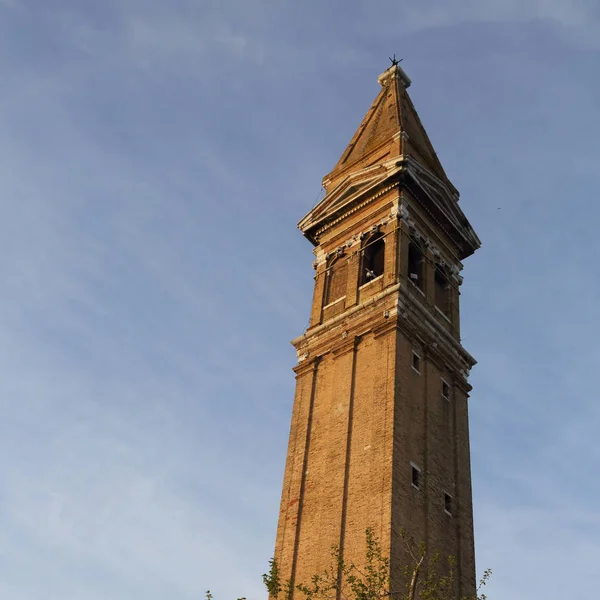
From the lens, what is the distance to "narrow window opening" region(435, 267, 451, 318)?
36116 millimetres

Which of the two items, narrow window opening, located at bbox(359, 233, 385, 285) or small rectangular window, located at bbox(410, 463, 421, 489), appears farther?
narrow window opening, located at bbox(359, 233, 385, 285)

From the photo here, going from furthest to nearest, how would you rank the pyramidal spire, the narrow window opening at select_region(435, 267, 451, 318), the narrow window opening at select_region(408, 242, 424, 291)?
1. the pyramidal spire
2. the narrow window opening at select_region(435, 267, 451, 318)
3. the narrow window opening at select_region(408, 242, 424, 291)

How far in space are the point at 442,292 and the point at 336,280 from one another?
15.9ft

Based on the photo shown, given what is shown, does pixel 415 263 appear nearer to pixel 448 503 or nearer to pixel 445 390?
pixel 445 390

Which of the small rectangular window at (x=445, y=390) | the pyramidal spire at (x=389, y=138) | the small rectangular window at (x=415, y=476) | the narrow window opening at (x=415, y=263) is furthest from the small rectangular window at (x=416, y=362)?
the pyramidal spire at (x=389, y=138)

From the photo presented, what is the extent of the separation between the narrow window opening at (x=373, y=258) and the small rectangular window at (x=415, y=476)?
958 cm

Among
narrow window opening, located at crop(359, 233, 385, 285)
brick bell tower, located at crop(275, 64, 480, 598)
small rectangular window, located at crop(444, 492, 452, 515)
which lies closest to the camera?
brick bell tower, located at crop(275, 64, 480, 598)

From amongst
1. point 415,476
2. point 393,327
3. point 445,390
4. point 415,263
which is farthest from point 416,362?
point 415,263

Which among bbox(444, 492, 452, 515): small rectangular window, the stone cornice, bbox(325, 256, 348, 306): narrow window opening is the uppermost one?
bbox(325, 256, 348, 306): narrow window opening

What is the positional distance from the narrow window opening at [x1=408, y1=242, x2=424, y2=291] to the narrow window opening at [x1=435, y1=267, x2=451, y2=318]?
1.22 m

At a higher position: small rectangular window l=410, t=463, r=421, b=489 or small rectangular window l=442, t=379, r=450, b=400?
small rectangular window l=442, t=379, r=450, b=400

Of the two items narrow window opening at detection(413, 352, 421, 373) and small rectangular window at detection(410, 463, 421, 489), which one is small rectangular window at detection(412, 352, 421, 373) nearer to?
narrow window opening at detection(413, 352, 421, 373)

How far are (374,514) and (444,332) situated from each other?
10138mm

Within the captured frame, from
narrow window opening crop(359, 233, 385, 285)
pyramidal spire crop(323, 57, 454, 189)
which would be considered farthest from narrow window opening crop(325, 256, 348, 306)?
pyramidal spire crop(323, 57, 454, 189)
